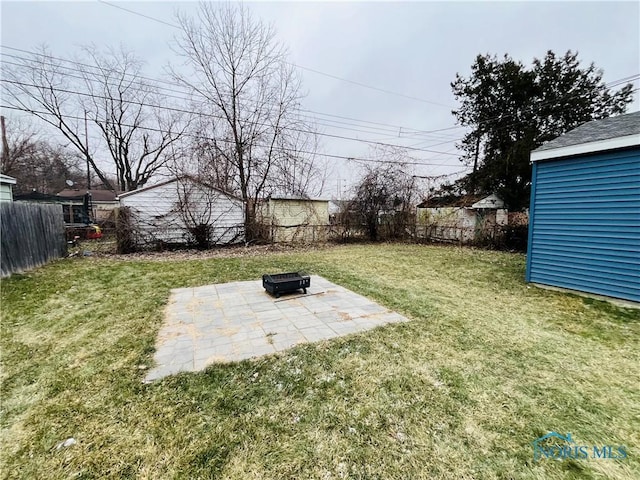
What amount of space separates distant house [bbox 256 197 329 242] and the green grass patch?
6841 mm

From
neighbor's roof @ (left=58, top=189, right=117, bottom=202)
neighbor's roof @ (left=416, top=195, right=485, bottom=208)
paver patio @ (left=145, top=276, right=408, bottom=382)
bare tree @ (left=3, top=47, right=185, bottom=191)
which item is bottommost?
paver patio @ (left=145, top=276, right=408, bottom=382)

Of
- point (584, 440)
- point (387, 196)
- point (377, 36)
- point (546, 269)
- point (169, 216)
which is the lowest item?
point (584, 440)

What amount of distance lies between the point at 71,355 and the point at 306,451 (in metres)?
2.52

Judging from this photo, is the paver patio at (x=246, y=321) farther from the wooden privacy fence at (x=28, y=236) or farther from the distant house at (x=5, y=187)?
the distant house at (x=5, y=187)

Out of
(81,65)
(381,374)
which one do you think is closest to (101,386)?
(381,374)

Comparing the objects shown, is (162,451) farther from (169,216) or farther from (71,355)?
(169,216)

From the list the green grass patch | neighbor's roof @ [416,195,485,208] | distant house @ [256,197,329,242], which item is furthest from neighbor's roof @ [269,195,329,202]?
the green grass patch

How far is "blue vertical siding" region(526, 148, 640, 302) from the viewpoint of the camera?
12.7 ft

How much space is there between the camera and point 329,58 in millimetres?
10398

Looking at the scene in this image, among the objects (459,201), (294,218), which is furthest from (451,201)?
(294,218)

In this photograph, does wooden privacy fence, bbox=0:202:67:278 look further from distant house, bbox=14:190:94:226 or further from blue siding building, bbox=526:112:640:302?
blue siding building, bbox=526:112:640:302

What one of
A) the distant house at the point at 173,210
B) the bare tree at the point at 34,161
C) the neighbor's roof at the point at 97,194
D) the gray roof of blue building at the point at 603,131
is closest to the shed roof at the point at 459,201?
the gray roof of blue building at the point at 603,131

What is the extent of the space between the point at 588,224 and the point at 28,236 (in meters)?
10.6

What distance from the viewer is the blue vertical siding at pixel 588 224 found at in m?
3.87
